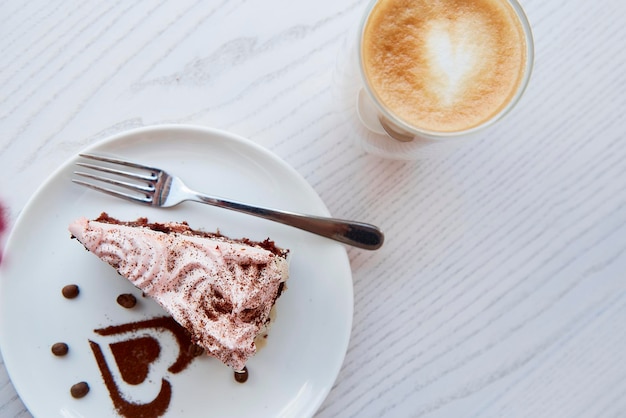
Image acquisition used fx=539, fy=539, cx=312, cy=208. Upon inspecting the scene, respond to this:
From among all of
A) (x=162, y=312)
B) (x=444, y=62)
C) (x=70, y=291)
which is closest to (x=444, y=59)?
(x=444, y=62)

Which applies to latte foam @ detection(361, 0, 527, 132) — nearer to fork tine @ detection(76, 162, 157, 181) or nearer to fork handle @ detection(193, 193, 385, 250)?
fork handle @ detection(193, 193, 385, 250)

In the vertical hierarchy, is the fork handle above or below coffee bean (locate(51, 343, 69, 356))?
above

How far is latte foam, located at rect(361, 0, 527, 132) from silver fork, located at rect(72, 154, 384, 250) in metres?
0.40

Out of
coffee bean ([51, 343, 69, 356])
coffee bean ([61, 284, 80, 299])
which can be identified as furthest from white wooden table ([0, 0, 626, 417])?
coffee bean ([51, 343, 69, 356])

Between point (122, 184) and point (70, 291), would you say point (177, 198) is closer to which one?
point (122, 184)

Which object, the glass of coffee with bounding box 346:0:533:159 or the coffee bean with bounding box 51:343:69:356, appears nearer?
the glass of coffee with bounding box 346:0:533:159

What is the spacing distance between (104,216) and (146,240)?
7.5 inches

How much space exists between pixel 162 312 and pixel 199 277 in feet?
0.80

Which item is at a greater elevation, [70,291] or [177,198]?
[177,198]

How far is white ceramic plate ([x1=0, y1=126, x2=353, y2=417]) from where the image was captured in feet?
5.09

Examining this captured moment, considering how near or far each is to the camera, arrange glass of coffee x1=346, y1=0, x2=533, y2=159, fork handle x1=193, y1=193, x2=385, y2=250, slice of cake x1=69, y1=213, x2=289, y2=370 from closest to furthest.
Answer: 1. glass of coffee x1=346, y1=0, x2=533, y2=159
2. slice of cake x1=69, y1=213, x2=289, y2=370
3. fork handle x1=193, y1=193, x2=385, y2=250

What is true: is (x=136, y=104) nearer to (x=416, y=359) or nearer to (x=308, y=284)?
(x=308, y=284)

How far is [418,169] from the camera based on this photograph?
1.69 m

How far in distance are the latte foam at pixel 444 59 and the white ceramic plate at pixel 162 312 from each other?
423 millimetres
